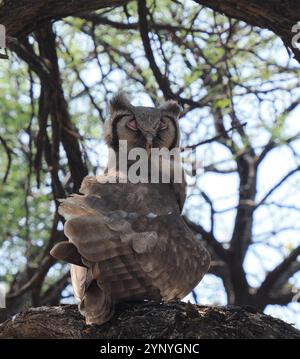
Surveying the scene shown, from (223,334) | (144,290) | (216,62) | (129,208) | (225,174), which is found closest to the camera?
(223,334)

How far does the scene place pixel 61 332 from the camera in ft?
14.7

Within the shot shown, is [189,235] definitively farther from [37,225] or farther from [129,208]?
[37,225]

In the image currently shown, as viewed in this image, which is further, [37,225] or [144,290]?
[37,225]

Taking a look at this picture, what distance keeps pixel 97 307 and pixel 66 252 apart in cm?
31

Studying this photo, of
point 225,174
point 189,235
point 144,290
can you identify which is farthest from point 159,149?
point 225,174

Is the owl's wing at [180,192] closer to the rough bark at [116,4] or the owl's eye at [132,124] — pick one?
the owl's eye at [132,124]

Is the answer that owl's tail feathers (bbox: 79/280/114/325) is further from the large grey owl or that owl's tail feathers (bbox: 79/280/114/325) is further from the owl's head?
the owl's head

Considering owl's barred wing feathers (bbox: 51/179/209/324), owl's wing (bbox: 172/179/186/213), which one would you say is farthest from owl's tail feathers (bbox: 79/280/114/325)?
owl's wing (bbox: 172/179/186/213)

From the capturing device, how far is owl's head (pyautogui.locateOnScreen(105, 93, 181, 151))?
5484mm

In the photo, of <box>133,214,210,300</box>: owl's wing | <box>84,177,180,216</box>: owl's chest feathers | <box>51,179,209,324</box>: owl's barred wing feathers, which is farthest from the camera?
<box>84,177,180,216</box>: owl's chest feathers

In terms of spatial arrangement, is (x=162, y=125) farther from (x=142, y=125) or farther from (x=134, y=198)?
(x=134, y=198)

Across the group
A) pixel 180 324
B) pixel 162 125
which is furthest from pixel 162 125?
pixel 180 324

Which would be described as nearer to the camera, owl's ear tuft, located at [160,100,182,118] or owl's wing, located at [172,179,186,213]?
owl's wing, located at [172,179,186,213]
